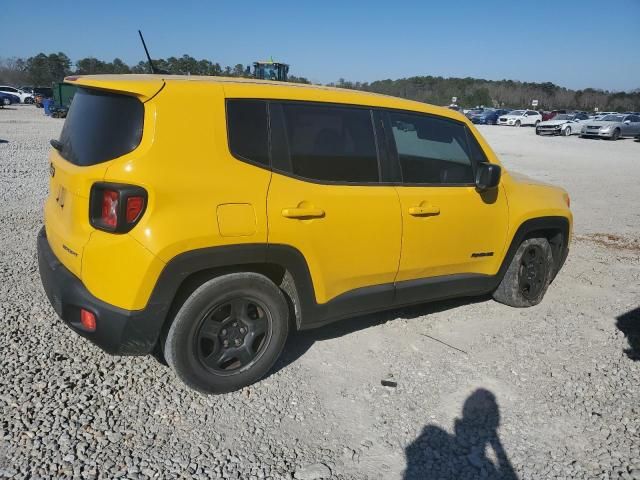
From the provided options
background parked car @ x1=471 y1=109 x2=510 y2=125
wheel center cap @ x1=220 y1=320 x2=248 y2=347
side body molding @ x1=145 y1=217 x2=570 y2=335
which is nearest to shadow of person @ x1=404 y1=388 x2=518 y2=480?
side body molding @ x1=145 y1=217 x2=570 y2=335

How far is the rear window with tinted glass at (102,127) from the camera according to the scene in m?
2.76

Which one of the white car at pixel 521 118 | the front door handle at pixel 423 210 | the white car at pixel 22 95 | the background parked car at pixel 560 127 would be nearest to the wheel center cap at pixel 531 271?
the front door handle at pixel 423 210

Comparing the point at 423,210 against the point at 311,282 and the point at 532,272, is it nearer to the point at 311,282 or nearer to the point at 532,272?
the point at 311,282

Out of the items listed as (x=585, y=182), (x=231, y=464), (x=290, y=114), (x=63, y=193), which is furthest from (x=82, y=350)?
(x=585, y=182)

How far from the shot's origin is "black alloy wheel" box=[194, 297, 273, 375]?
306 cm

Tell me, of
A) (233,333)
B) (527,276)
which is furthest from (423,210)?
(527,276)

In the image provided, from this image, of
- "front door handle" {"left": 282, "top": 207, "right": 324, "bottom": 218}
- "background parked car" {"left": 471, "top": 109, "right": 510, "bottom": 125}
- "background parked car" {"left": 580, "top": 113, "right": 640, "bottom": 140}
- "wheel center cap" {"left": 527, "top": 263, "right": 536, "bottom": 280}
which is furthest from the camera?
"background parked car" {"left": 471, "top": 109, "right": 510, "bottom": 125}

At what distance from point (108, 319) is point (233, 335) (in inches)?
29.5

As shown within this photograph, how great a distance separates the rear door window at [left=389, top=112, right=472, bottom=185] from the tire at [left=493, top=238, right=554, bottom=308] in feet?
3.53

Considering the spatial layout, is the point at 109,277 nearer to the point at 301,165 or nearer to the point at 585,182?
the point at 301,165

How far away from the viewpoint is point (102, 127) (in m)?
2.89

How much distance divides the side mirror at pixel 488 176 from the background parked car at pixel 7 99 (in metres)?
44.1

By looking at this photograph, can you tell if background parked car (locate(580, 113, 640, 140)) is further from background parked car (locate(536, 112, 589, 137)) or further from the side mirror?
the side mirror

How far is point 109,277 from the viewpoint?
2695 mm
